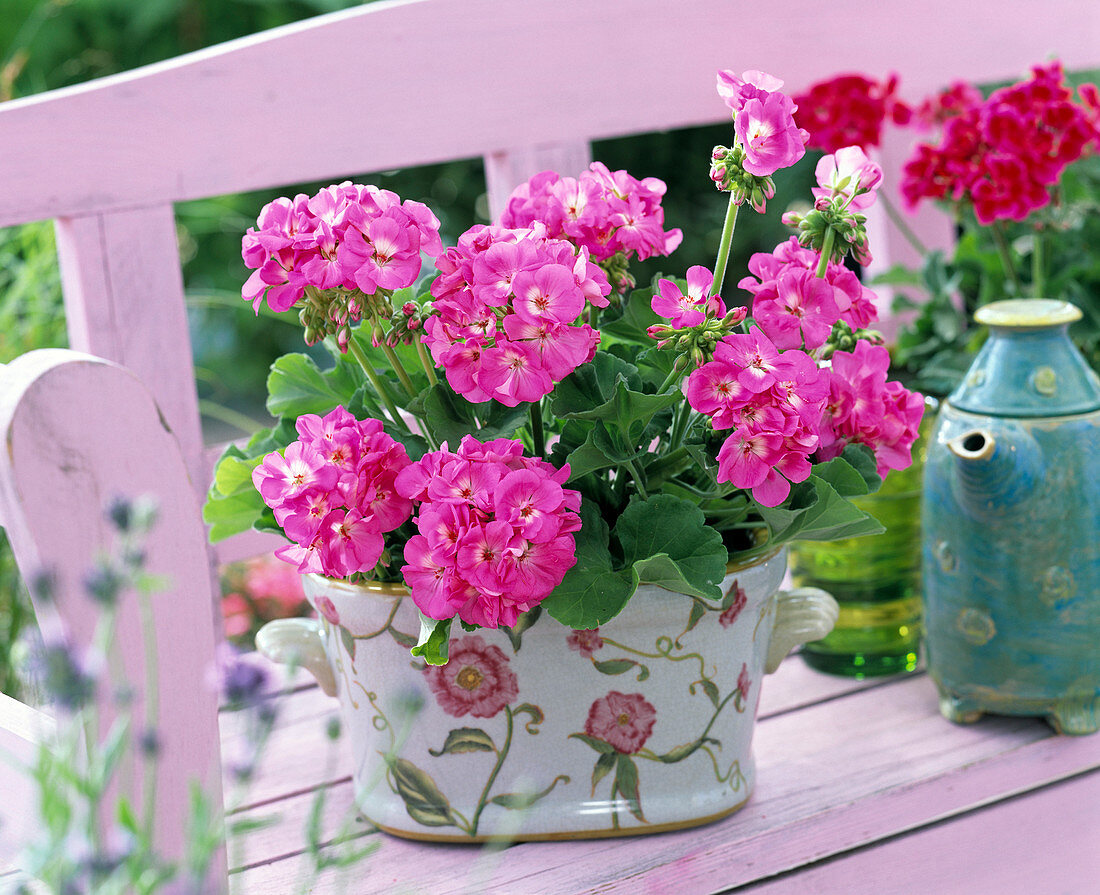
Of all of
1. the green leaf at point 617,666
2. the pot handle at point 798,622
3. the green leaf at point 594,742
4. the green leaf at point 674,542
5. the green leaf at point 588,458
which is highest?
the green leaf at point 588,458

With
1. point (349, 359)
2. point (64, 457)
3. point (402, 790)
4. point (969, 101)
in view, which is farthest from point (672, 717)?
point (969, 101)

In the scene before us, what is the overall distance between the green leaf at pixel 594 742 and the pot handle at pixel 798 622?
0.14m

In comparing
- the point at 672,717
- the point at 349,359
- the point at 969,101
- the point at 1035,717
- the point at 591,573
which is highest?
the point at 969,101

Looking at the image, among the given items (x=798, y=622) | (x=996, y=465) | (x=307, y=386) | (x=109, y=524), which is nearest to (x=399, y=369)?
(x=307, y=386)

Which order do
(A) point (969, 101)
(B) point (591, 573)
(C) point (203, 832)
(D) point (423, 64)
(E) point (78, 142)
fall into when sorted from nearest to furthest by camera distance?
(C) point (203, 832), (B) point (591, 573), (E) point (78, 142), (D) point (423, 64), (A) point (969, 101)

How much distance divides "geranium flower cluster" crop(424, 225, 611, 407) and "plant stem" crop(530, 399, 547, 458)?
57 millimetres

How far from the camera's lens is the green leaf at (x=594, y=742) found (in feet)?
2.52

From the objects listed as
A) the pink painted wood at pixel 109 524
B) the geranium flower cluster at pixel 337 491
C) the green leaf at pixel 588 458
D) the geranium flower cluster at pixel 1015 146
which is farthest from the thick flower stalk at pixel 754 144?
the geranium flower cluster at pixel 1015 146

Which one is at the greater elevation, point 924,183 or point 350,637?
point 924,183

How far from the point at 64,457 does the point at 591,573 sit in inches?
11.9

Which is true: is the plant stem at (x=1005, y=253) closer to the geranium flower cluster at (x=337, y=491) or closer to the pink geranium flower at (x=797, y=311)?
the pink geranium flower at (x=797, y=311)

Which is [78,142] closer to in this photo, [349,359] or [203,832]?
[349,359]

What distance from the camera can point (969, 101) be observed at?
4.27ft

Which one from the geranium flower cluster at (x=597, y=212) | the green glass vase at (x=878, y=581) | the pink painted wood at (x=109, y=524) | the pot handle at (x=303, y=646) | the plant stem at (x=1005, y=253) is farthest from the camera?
the plant stem at (x=1005, y=253)
